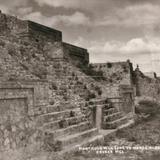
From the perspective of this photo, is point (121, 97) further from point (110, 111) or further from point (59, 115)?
point (59, 115)

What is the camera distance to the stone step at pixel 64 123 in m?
9.66

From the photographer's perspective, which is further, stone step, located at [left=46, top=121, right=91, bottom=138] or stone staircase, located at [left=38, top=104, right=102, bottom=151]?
stone step, located at [left=46, top=121, right=91, bottom=138]

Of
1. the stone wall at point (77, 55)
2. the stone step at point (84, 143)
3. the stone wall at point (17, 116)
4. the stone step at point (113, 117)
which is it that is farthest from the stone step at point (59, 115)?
the stone wall at point (77, 55)

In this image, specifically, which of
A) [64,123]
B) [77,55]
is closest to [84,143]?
[64,123]

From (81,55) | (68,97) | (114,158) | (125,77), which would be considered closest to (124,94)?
(68,97)

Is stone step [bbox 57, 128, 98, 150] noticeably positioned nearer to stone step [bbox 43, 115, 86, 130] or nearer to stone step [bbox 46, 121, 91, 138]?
stone step [bbox 46, 121, 91, 138]

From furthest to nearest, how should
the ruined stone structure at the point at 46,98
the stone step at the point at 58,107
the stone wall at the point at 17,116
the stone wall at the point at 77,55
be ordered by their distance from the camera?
the stone wall at the point at 77,55, the stone step at the point at 58,107, the ruined stone structure at the point at 46,98, the stone wall at the point at 17,116

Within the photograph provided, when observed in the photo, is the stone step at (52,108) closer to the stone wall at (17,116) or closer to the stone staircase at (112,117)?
the stone wall at (17,116)

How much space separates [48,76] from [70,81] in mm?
1357

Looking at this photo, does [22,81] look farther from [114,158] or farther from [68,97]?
[68,97]

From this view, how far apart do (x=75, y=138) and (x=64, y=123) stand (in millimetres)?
703

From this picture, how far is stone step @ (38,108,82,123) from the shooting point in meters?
9.71

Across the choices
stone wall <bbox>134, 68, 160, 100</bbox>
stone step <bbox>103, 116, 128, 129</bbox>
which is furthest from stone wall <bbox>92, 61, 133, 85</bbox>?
stone step <bbox>103, 116, 128, 129</bbox>

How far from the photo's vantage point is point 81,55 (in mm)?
21594
